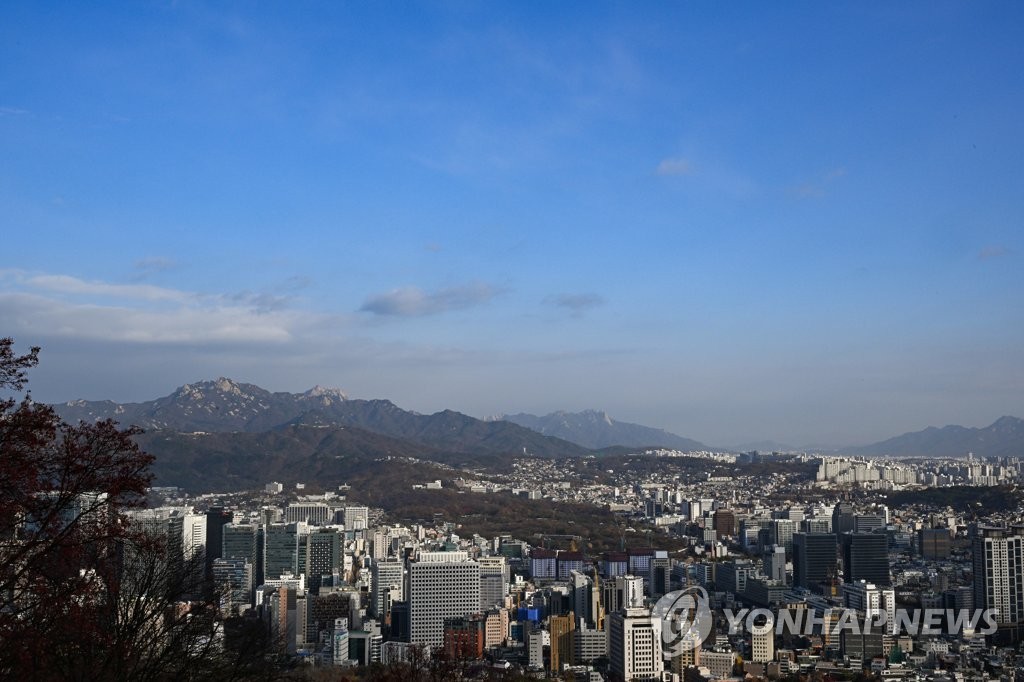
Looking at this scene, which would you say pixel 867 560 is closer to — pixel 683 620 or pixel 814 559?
pixel 814 559

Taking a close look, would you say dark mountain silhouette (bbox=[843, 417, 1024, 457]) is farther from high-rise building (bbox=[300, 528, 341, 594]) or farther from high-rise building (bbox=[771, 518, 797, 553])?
high-rise building (bbox=[300, 528, 341, 594])

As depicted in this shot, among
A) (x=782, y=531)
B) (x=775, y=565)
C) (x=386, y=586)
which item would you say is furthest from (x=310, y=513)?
(x=775, y=565)

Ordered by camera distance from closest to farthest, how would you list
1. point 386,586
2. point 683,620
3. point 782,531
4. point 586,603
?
1. point 683,620
2. point 586,603
3. point 386,586
4. point 782,531

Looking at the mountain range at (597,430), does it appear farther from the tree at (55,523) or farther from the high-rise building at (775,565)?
the tree at (55,523)

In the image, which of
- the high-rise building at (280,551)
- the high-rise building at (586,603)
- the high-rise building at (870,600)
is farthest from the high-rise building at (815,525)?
the high-rise building at (280,551)

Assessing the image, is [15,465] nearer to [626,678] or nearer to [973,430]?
[626,678]
